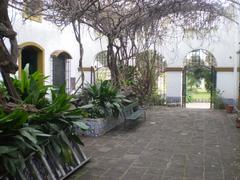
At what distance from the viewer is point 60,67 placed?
14.2 m

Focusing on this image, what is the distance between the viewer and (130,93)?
11.2 metres

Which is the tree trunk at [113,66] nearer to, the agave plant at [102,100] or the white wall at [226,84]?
the agave plant at [102,100]

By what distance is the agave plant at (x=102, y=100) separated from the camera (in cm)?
859

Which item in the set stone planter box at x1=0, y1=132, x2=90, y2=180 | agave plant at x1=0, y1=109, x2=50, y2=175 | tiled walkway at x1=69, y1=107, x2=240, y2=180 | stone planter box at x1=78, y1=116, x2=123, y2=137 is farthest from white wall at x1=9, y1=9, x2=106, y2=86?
agave plant at x1=0, y1=109, x2=50, y2=175

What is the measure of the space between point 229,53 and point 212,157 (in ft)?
31.4

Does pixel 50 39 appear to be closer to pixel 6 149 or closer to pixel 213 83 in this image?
pixel 213 83

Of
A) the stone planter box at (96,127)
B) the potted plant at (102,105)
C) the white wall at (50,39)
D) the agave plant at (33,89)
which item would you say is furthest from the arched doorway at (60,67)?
the agave plant at (33,89)

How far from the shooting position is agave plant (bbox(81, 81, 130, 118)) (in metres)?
8.59

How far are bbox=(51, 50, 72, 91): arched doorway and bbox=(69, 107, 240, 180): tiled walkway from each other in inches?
195

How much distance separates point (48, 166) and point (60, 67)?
9.85m

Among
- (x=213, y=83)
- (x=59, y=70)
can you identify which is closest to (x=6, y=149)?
(x=59, y=70)

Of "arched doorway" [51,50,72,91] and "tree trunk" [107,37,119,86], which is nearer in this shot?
"tree trunk" [107,37,119,86]

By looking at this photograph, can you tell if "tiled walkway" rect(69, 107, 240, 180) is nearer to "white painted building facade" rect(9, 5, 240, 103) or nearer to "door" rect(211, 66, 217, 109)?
"door" rect(211, 66, 217, 109)

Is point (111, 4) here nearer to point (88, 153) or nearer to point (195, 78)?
point (88, 153)
